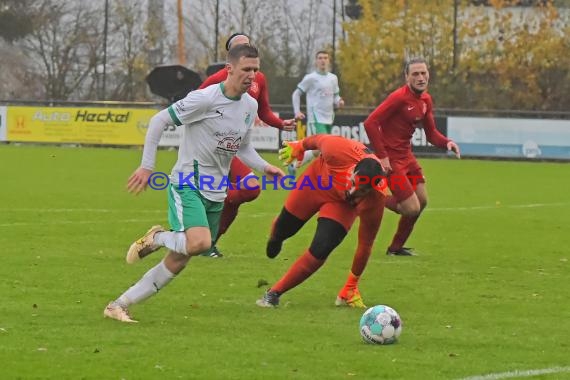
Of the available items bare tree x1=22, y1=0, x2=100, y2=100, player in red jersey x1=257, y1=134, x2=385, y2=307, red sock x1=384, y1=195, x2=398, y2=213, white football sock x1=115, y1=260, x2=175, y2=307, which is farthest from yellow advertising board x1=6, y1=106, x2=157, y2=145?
white football sock x1=115, y1=260, x2=175, y2=307

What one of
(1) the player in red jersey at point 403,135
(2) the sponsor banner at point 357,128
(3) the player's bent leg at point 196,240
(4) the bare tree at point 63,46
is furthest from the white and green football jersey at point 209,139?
(4) the bare tree at point 63,46

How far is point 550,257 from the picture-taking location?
12.9 meters

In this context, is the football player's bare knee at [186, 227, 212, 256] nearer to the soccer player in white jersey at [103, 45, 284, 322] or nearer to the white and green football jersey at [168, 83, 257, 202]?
the soccer player in white jersey at [103, 45, 284, 322]

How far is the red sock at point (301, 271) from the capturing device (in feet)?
29.4

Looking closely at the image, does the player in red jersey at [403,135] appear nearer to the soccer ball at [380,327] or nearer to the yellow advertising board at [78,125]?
the soccer ball at [380,327]

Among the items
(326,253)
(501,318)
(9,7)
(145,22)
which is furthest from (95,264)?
(9,7)

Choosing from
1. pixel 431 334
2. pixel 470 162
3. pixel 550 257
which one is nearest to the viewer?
pixel 431 334

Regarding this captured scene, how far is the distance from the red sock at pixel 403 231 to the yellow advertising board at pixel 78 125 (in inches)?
849

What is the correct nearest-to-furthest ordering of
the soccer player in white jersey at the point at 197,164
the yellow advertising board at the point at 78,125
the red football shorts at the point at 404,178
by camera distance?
1. the soccer player in white jersey at the point at 197,164
2. the red football shorts at the point at 404,178
3. the yellow advertising board at the point at 78,125

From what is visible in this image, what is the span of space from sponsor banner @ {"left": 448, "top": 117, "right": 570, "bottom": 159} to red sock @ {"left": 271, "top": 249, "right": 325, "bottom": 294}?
2343 cm

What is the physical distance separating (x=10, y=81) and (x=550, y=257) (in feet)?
→ 117

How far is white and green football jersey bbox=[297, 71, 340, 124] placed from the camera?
23734mm

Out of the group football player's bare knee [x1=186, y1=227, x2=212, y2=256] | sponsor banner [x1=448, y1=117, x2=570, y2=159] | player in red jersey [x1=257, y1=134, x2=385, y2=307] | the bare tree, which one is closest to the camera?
football player's bare knee [x1=186, y1=227, x2=212, y2=256]

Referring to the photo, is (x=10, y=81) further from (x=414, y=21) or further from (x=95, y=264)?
(x=95, y=264)
